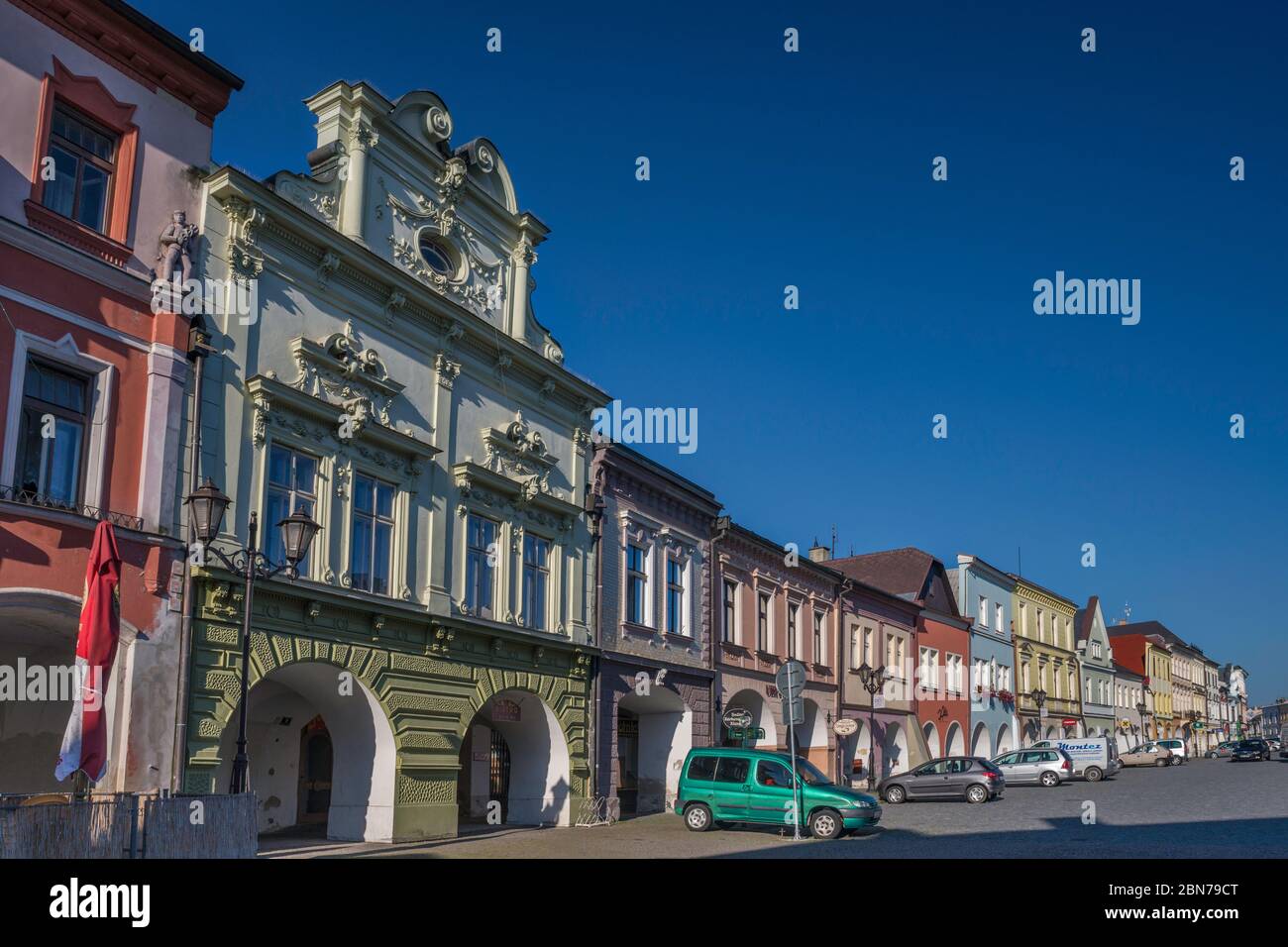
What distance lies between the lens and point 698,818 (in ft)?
74.1

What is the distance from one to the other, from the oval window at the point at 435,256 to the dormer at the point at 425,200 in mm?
24

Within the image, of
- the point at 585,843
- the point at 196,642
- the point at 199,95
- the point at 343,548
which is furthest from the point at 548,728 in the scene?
the point at 199,95

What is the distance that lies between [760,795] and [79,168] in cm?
1536

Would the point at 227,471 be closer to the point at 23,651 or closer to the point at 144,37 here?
the point at 23,651

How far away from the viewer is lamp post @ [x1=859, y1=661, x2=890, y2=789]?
4003cm

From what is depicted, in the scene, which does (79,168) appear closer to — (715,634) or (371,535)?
(371,535)

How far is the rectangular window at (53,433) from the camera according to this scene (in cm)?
1472

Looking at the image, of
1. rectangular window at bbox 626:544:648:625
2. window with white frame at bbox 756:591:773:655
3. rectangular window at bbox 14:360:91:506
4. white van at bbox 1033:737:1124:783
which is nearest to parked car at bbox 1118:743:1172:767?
white van at bbox 1033:737:1124:783

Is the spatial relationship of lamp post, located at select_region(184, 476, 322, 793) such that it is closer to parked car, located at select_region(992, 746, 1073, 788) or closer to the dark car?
parked car, located at select_region(992, 746, 1073, 788)

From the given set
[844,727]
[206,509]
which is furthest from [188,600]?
[844,727]

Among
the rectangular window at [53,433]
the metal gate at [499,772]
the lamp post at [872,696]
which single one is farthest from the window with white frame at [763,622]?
the rectangular window at [53,433]

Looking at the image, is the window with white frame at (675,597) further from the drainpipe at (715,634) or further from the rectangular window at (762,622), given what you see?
the rectangular window at (762,622)

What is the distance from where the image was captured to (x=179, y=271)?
54.7 ft
